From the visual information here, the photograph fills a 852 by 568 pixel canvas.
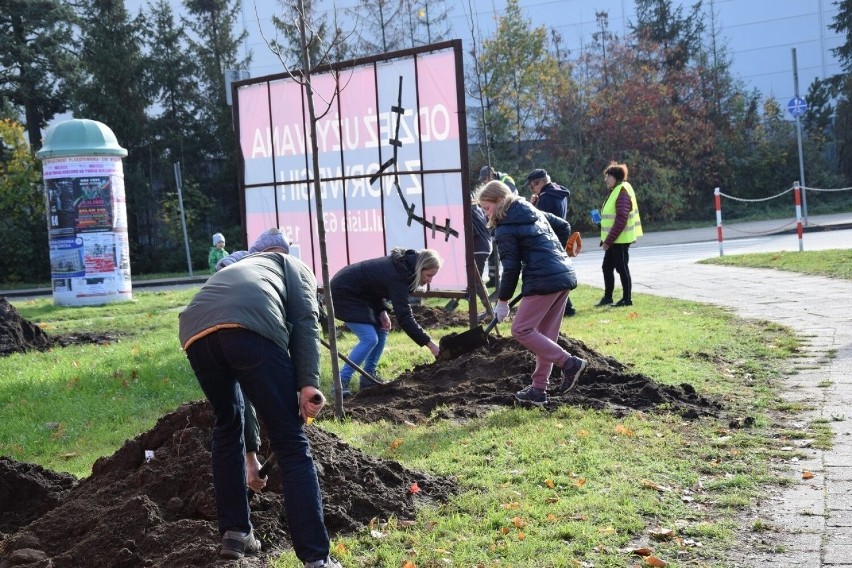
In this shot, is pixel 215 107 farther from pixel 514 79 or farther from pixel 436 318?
pixel 436 318

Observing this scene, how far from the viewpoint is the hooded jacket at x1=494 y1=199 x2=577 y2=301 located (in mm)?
7516

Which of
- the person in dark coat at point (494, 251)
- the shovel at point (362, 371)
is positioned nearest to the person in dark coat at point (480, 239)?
the person in dark coat at point (494, 251)

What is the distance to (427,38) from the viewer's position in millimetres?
37562

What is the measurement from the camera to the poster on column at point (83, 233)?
20.7 m

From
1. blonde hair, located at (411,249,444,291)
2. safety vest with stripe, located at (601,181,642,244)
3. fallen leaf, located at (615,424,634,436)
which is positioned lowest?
fallen leaf, located at (615,424,634,436)

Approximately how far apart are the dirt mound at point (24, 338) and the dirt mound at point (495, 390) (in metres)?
6.46

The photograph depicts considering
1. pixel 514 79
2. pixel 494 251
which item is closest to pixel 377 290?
pixel 494 251

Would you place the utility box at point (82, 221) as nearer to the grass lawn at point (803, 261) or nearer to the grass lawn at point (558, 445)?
the grass lawn at point (558, 445)

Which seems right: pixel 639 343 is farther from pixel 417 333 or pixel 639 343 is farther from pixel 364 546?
pixel 364 546

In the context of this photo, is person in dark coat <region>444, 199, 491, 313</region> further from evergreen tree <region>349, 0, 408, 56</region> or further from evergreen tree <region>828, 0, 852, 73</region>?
evergreen tree <region>828, 0, 852, 73</region>

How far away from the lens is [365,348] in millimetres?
9164

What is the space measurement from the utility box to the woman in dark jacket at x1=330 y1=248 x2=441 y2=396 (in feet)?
42.4

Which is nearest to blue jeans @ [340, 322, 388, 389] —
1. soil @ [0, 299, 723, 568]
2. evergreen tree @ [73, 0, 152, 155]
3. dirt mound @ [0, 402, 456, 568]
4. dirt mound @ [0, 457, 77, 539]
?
soil @ [0, 299, 723, 568]

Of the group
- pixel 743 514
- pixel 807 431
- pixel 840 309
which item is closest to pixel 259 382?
pixel 743 514
